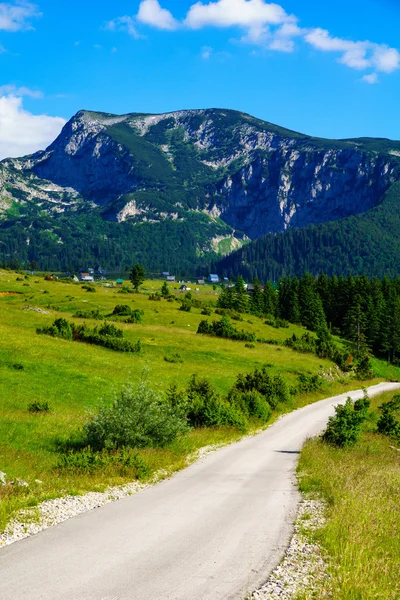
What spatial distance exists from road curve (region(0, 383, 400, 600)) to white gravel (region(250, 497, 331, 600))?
25 cm

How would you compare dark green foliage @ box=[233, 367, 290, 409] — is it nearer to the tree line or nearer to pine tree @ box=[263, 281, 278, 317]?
the tree line

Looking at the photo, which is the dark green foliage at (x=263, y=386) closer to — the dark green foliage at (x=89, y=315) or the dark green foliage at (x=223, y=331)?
the dark green foliage at (x=223, y=331)

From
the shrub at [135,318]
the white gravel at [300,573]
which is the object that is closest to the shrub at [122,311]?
the shrub at [135,318]

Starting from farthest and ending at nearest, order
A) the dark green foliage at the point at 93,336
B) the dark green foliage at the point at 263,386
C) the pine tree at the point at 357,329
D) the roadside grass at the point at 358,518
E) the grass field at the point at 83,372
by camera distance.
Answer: the pine tree at the point at 357,329, the dark green foliage at the point at 93,336, the dark green foliage at the point at 263,386, the grass field at the point at 83,372, the roadside grass at the point at 358,518

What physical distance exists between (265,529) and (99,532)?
4.25 meters

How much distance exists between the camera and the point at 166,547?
10750 mm

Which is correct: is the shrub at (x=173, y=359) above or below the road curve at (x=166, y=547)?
below

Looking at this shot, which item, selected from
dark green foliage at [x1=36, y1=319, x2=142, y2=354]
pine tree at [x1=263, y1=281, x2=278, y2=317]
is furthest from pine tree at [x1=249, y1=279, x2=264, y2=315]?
dark green foliage at [x1=36, y1=319, x2=142, y2=354]

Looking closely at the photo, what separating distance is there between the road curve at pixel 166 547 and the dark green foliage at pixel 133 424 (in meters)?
3.12

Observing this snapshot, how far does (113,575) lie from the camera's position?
9172 mm

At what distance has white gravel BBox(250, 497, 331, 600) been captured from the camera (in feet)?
28.5

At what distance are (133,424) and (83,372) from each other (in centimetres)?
1587

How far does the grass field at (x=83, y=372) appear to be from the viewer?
16.9m

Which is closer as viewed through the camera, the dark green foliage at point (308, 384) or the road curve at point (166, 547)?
the road curve at point (166, 547)
